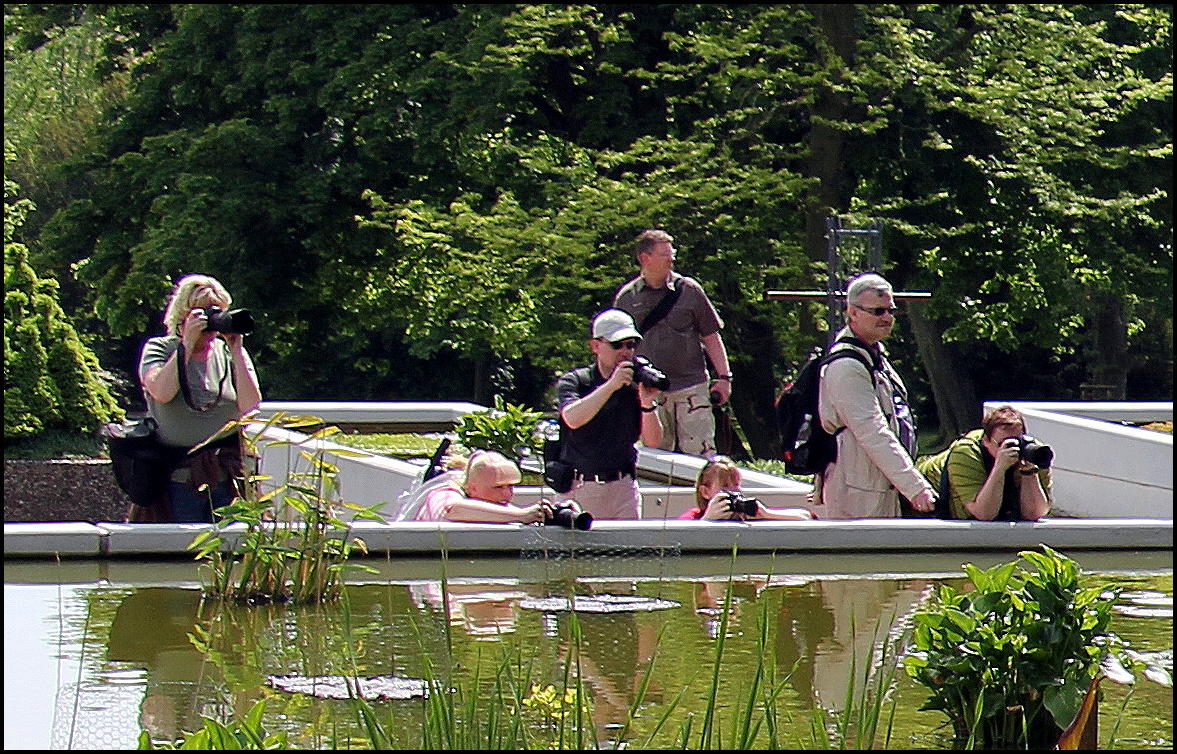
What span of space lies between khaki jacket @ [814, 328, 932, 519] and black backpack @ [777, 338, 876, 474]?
45 millimetres

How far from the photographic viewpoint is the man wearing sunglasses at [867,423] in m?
8.02

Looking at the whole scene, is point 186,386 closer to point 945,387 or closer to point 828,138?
point 828,138

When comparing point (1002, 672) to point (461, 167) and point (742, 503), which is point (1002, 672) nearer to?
point (742, 503)

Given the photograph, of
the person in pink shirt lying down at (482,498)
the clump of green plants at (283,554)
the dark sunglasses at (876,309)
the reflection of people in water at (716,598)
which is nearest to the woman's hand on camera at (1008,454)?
the dark sunglasses at (876,309)

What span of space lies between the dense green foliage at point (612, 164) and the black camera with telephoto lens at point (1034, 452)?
48.7 feet

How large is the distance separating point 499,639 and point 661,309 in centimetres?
635

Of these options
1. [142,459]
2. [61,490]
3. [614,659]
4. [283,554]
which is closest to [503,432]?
[142,459]

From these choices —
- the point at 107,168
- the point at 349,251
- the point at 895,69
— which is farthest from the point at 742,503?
the point at 107,168

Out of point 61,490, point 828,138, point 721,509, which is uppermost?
point 828,138

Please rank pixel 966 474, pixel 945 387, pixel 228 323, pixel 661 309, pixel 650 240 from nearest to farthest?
pixel 228 323 → pixel 966 474 → pixel 650 240 → pixel 661 309 → pixel 945 387

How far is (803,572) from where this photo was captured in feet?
24.5

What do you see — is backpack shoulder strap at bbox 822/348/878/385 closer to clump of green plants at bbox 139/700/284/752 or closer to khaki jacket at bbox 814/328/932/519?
khaki jacket at bbox 814/328/932/519

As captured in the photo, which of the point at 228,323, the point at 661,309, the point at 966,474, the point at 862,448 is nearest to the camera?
the point at 228,323

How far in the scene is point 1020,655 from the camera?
183 inches
